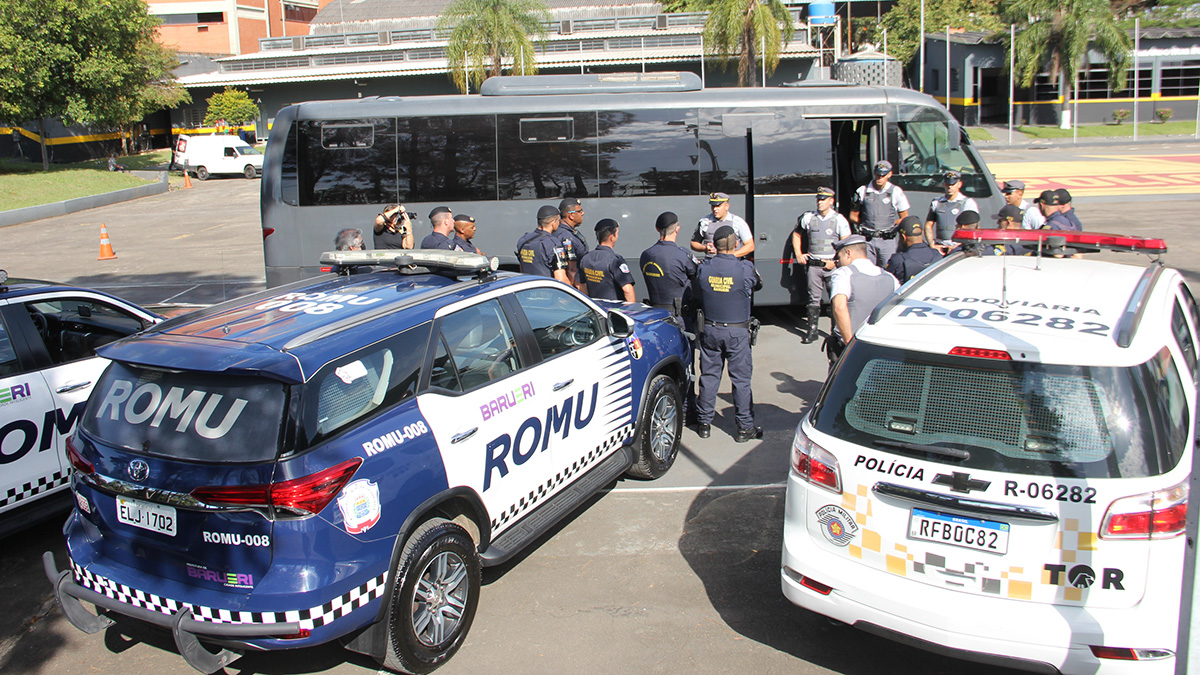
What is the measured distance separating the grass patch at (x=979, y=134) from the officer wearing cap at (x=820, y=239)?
35.0 metres

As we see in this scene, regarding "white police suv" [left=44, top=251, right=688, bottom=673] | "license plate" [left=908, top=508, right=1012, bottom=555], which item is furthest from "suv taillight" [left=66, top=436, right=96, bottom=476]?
"license plate" [left=908, top=508, right=1012, bottom=555]

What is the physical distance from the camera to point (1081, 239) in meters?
5.07

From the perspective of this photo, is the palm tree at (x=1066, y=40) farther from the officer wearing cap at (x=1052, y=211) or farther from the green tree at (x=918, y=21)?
the officer wearing cap at (x=1052, y=211)

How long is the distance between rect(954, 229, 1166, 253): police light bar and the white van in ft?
124

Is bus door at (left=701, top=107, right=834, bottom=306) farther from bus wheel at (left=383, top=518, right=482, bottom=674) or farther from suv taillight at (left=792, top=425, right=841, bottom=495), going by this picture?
bus wheel at (left=383, top=518, right=482, bottom=674)

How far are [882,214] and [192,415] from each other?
8.64 meters

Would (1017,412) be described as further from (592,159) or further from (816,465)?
(592,159)

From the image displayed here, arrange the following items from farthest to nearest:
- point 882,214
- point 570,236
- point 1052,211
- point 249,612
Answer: point 882,214 < point 1052,211 < point 570,236 < point 249,612

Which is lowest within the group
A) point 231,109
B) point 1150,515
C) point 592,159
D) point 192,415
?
point 1150,515

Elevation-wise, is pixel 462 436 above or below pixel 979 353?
below

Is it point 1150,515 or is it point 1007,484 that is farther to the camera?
point 1007,484

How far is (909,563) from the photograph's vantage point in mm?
3736

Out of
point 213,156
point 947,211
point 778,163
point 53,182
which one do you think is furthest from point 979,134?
point 53,182

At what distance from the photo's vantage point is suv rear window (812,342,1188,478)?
346cm
